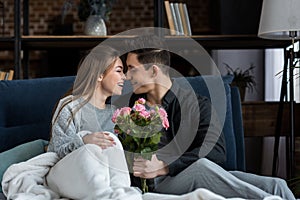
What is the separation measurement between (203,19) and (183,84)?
3910 millimetres

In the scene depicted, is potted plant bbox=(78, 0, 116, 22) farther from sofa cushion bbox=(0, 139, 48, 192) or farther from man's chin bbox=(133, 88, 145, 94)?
sofa cushion bbox=(0, 139, 48, 192)

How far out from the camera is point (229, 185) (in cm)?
217

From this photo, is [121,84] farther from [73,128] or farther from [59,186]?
[59,186]

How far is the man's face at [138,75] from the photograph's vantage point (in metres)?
2.60

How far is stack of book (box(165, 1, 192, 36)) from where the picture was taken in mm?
3912

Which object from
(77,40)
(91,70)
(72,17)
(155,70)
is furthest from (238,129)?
(72,17)

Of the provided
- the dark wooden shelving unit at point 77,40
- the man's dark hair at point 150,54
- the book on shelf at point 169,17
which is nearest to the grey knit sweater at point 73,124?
the man's dark hair at point 150,54

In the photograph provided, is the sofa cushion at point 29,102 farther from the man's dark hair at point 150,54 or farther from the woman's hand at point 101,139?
the woman's hand at point 101,139

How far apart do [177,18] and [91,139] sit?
191cm

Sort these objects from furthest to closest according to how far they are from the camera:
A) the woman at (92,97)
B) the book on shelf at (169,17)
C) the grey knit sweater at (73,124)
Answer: the book on shelf at (169,17)
the woman at (92,97)
the grey knit sweater at (73,124)

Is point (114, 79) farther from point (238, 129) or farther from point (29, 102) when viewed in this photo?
point (238, 129)

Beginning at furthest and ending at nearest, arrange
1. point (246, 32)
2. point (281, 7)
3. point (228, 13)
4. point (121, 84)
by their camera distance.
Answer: point (228, 13) → point (246, 32) → point (281, 7) → point (121, 84)

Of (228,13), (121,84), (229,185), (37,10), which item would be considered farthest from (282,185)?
(37,10)

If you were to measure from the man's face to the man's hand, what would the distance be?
0.42m
